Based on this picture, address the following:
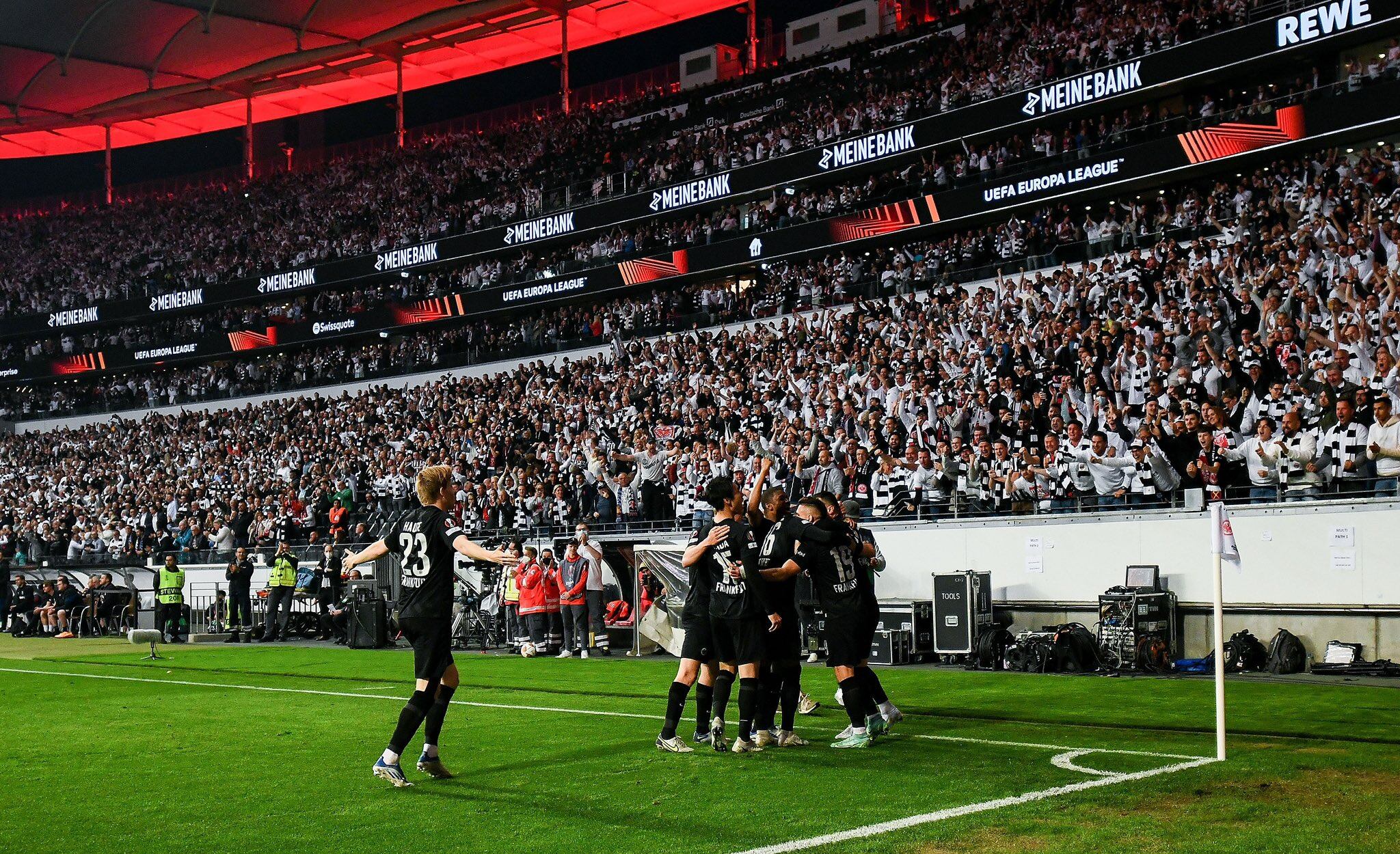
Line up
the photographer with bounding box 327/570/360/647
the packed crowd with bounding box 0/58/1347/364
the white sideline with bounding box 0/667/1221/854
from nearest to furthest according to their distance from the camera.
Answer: the white sideline with bounding box 0/667/1221/854 < the photographer with bounding box 327/570/360/647 < the packed crowd with bounding box 0/58/1347/364

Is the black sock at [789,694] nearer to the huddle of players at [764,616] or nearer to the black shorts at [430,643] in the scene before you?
the huddle of players at [764,616]

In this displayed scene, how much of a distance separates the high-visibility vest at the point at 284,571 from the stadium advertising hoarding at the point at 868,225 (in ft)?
50.8

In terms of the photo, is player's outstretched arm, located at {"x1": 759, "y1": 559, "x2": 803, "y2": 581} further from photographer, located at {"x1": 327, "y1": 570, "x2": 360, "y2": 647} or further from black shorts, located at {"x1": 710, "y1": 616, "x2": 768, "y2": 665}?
photographer, located at {"x1": 327, "y1": 570, "x2": 360, "y2": 647}

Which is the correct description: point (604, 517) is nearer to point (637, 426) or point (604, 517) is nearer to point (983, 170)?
point (637, 426)

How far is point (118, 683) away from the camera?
1747 cm

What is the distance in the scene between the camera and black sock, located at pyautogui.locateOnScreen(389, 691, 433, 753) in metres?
8.50

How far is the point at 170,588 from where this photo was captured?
2764cm

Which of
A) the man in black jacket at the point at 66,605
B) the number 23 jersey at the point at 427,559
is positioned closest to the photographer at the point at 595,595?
the number 23 jersey at the point at 427,559

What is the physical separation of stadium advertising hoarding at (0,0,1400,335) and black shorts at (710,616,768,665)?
2187 cm

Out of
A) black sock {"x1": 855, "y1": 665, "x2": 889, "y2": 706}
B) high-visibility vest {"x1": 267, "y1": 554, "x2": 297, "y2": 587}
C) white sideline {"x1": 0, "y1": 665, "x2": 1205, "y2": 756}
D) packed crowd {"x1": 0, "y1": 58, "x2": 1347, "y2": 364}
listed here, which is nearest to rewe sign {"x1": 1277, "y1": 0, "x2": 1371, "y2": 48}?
packed crowd {"x1": 0, "y1": 58, "x2": 1347, "y2": 364}

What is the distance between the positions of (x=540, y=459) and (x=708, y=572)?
2008 centimetres

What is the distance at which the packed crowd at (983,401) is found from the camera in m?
17.5

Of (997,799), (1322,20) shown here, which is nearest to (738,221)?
(1322,20)

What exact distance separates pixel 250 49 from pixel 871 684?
5181 centimetres
